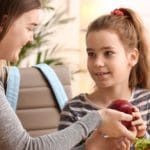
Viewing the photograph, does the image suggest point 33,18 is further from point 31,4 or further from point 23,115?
point 23,115

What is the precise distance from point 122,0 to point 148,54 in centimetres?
171

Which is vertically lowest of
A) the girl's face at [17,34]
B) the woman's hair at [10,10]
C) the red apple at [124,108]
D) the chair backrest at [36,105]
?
the chair backrest at [36,105]

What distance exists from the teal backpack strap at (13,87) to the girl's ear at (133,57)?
60cm

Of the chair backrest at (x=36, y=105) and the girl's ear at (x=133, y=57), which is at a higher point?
the girl's ear at (x=133, y=57)

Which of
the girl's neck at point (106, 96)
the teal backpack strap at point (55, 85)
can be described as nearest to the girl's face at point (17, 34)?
the girl's neck at point (106, 96)

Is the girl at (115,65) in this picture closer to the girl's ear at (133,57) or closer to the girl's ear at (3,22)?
the girl's ear at (133,57)

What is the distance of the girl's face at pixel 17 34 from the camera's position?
1138 mm

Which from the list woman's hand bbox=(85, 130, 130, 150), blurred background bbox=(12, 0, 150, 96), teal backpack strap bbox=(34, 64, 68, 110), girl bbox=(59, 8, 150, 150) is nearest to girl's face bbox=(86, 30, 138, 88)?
girl bbox=(59, 8, 150, 150)

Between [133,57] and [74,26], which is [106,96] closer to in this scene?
[133,57]

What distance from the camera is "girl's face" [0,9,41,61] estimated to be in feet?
3.73

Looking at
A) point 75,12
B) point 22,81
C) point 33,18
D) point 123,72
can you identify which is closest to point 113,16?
point 123,72

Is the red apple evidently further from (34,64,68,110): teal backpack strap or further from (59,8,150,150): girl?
(34,64,68,110): teal backpack strap

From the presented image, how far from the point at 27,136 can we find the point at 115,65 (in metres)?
0.48

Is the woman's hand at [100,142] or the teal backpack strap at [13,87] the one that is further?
the teal backpack strap at [13,87]
